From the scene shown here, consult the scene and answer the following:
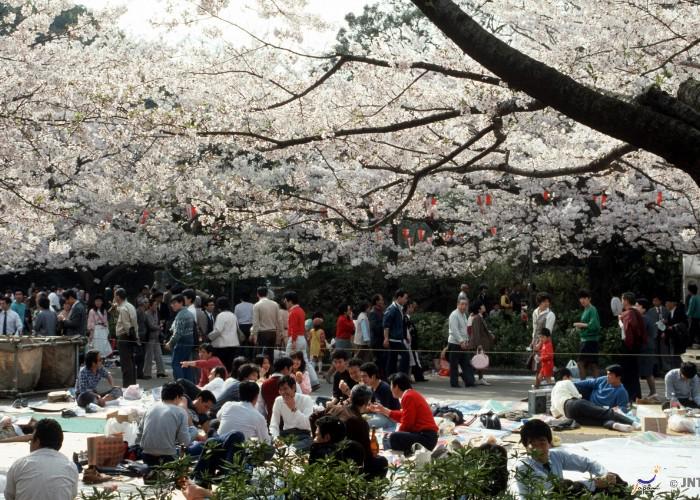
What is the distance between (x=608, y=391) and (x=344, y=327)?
6.05m

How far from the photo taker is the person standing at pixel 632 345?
1543cm

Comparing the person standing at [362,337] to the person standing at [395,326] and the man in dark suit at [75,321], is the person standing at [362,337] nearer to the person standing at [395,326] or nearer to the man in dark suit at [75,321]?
the person standing at [395,326]

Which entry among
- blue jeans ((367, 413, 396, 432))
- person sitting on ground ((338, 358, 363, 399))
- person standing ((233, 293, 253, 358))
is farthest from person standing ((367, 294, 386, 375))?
blue jeans ((367, 413, 396, 432))

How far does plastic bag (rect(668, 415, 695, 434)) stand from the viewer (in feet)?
41.6

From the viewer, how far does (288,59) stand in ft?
35.9

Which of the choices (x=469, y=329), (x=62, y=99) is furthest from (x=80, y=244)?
(x=62, y=99)

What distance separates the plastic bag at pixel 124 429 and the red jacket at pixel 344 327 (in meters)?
7.46

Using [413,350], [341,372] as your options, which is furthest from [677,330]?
[341,372]

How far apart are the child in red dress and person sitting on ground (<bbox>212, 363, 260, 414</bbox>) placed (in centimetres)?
540

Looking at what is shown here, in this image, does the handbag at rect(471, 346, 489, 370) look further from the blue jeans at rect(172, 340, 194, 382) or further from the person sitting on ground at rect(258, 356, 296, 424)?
the person sitting on ground at rect(258, 356, 296, 424)

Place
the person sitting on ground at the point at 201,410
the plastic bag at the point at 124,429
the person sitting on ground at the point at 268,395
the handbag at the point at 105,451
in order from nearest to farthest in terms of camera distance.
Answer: the handbag at the point at 105,451, the plastic bag at the point at 124,429, the person sitting on ground at the point at 201,410, the person sitting on ground at the point at 268,395

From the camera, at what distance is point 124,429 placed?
11047 millimetres

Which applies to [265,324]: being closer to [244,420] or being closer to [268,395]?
[268,395]

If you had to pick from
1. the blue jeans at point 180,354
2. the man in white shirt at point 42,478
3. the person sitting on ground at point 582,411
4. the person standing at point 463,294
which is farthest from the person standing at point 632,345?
the man in white shirt at point 42,478
